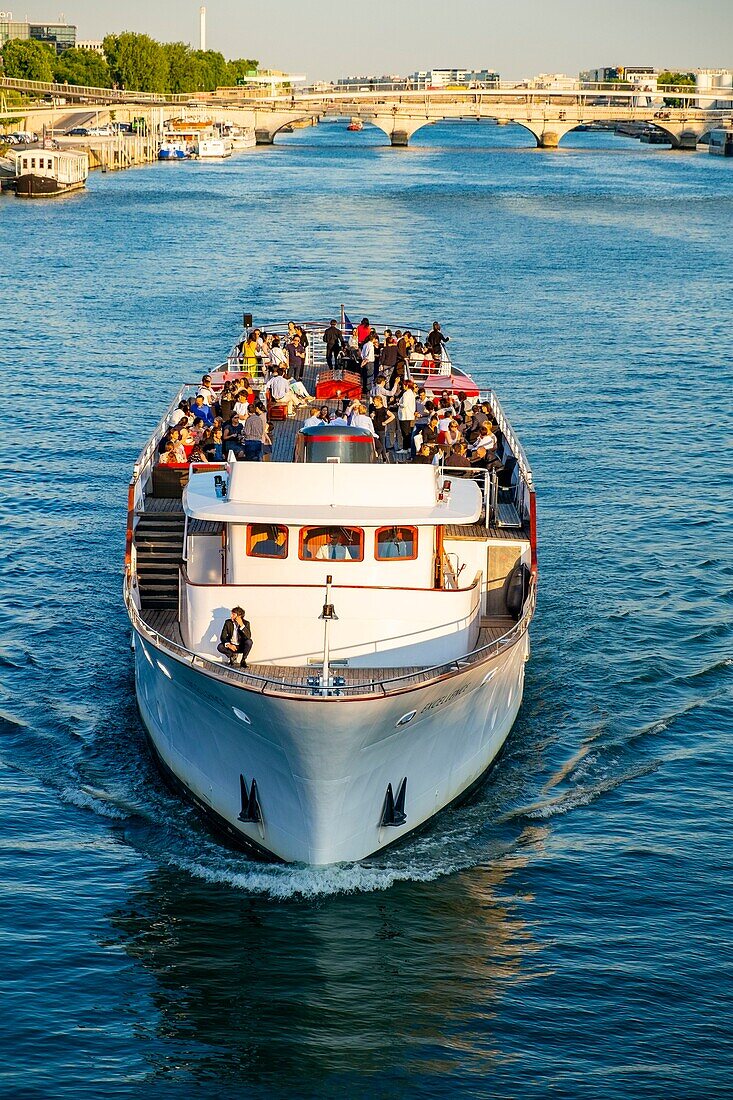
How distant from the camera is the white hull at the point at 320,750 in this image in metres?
19.7

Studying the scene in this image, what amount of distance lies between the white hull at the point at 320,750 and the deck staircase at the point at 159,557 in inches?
75.4

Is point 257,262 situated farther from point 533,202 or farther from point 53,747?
point 53,747

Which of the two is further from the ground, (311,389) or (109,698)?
(311,389)

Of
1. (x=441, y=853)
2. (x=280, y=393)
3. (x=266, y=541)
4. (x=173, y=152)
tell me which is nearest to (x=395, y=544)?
(x=266, y=541)

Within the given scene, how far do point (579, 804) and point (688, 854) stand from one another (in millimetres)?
2164

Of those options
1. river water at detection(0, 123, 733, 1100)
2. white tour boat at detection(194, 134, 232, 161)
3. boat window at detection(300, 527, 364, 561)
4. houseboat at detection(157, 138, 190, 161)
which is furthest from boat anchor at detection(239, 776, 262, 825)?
houseboat at detection(157, 138, 190, 161)

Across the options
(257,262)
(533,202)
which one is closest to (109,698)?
(257,262)

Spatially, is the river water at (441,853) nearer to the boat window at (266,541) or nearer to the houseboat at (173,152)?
the boat window at (266,541)

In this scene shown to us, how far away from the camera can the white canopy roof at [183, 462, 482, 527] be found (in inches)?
867

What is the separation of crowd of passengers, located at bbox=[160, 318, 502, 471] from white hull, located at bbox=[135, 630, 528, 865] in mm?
4669

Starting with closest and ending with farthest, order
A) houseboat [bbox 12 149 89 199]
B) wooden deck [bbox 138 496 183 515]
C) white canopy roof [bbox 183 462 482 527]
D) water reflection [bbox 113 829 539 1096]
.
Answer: water reflection [bbox 113 829 539 1096] → white canopy roof [bbox 183 462 482 527] → wooden deck [bbox 138 496 183 515] → houseboat [bbox 12 149 89 199]

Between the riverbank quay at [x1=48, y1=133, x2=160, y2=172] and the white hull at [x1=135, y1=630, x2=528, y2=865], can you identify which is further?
the riverbank quay at [x1=48, y1=133, x2=160, y2=172]

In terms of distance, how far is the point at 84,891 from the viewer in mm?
21172

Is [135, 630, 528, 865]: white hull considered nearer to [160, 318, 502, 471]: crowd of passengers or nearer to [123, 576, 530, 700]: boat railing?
[123, 576, 530, 700]: boat railing
